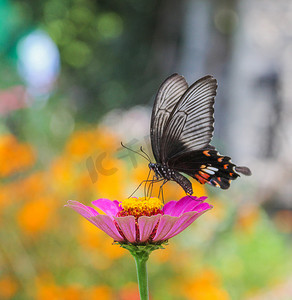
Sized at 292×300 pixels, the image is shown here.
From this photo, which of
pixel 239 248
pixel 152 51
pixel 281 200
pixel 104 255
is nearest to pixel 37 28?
pixel 152 51

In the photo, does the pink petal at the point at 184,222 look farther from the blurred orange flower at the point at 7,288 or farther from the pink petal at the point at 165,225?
the blurred orange flower at the point at 7,288

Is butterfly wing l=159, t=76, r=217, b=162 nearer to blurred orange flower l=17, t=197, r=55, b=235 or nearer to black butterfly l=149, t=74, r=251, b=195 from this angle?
black butterfly l=149, t=74, r=251, b=195

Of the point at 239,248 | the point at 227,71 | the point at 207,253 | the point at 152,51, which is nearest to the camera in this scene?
the point at 207,253

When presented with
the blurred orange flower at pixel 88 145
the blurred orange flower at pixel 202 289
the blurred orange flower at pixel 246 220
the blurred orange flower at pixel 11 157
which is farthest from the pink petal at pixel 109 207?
the blurred orange flower at pixel 246 220

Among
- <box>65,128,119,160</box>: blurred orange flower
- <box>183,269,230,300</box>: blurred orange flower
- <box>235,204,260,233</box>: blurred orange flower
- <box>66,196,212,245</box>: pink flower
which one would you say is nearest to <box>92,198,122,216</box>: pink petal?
<box>66,196,212,245</box>: pink flower

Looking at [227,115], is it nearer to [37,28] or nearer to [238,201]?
[238,201]

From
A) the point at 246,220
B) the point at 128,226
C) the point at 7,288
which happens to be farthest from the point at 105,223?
the point at 246,220
